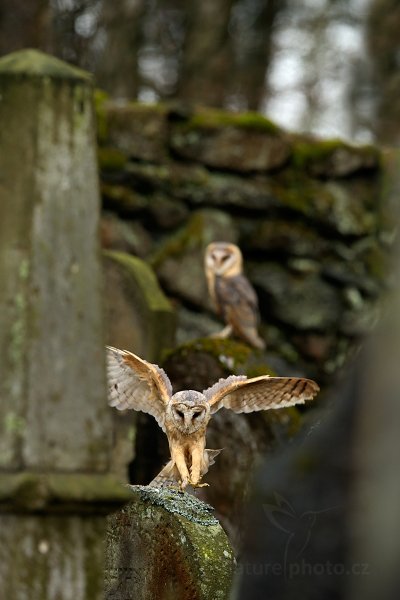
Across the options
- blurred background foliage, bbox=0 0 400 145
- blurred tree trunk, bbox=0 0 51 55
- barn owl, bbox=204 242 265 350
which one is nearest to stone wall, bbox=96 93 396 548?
barn owl, bbox=204 242 265 350

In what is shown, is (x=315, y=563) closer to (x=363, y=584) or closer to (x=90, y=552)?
(x=363, y=584)

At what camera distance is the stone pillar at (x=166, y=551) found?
464 cm

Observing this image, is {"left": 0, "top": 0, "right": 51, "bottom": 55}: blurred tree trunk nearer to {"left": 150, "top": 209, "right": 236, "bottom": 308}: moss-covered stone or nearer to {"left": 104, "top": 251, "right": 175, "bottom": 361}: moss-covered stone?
{"left": 150, "top": 209, "right": 236, "bottom": 308}: moss-covered stone

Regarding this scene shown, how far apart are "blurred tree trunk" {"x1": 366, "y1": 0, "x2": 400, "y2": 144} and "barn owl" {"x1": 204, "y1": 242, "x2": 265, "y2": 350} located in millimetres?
6397

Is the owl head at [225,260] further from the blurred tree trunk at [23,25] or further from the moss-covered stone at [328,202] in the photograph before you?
the blurred tree trunk at [23,25]

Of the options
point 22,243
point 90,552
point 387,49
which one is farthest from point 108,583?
point 387,49

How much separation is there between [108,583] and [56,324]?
5.82ft

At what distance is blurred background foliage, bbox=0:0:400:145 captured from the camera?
49.7 feet

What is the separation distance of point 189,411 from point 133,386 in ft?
1.52

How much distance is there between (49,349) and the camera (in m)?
3.47

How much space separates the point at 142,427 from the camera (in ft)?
27.2

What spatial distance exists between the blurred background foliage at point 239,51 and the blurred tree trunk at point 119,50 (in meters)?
0.01

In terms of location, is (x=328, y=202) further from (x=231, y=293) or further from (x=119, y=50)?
(x=119, y=50)

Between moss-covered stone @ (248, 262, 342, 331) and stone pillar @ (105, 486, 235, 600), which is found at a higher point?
moss-covered stone @ (248, 262, 342, 331)
